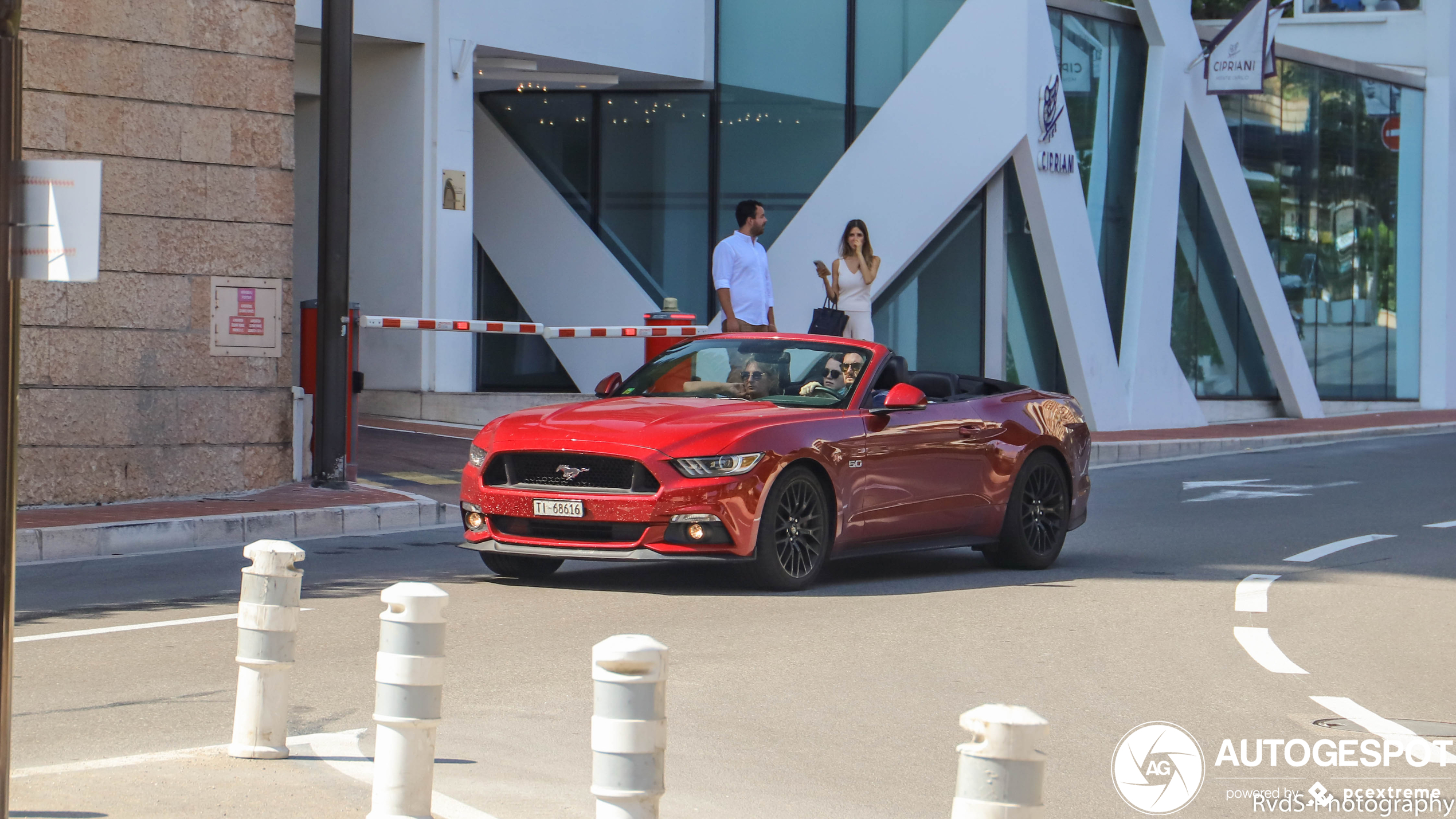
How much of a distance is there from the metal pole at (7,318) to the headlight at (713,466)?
5.20m

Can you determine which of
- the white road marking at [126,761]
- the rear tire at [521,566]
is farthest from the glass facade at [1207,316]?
the white road marking at [126,761]

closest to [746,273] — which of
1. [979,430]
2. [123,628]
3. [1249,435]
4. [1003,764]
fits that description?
[979,430]

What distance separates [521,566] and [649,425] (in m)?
1.20

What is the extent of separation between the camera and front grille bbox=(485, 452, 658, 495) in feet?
29.9

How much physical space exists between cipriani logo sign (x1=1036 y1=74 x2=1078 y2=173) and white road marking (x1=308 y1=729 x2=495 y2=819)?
19348mm

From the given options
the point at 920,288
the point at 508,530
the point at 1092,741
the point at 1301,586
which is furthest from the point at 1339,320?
the point at 1092,741

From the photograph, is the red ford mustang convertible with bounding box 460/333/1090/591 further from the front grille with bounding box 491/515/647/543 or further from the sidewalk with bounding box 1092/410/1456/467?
the sidewalk with bounding box 1092/410/1456/467

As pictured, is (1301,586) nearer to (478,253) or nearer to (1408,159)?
(478,253)

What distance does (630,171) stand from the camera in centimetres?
2403

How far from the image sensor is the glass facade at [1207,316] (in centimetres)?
2878

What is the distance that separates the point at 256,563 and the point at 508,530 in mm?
4197

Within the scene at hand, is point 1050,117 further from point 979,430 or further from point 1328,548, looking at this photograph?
point 979,430

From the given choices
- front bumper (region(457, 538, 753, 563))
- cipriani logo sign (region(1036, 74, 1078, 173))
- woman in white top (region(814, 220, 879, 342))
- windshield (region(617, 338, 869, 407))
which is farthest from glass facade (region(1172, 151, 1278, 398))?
front bumper (region(457, 538, 753, 563))

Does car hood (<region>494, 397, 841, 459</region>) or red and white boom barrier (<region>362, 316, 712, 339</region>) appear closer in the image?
car hood (<region>494, 397, 841, 459</region>)
